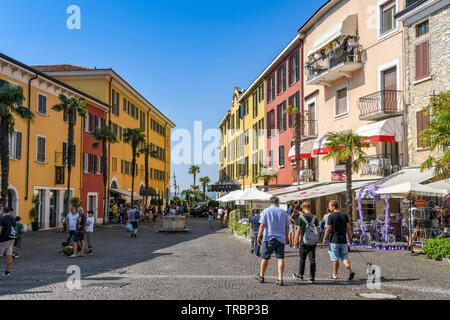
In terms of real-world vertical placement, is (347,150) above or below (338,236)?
above

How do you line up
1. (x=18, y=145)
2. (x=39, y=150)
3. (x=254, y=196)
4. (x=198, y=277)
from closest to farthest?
(x=198, y=277)
(x=254, y=196)
(x=18, y=145)
(x=39, y=150)

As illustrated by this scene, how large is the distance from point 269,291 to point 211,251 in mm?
9159

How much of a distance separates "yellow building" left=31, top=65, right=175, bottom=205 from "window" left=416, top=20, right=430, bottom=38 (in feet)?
93.2

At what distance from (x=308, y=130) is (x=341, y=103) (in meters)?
4.27

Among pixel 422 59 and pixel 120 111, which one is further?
pixel 120 111

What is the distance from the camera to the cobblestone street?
9.38 meters

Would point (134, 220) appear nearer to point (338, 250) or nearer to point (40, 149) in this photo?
point (40, 149)

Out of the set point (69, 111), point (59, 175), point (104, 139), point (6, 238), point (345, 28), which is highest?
point (345, 28)

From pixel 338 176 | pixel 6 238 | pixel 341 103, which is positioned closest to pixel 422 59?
pixel 341 103

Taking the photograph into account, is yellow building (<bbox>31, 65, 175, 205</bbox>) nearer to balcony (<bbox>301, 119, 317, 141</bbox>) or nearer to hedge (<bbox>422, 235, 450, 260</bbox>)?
balcony (<bbox>301, 119, 317, 141</bbox>)

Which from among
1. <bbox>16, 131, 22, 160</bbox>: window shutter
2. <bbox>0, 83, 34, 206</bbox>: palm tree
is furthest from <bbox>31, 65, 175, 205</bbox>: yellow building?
<bbox>0, 83, 34, 206</bbox>: palm tree

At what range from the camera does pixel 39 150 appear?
31406mm

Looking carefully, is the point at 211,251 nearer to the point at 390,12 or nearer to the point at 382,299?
the point at 382,299

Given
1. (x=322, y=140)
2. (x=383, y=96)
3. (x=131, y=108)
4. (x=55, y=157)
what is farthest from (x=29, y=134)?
(x=131, y=108)
